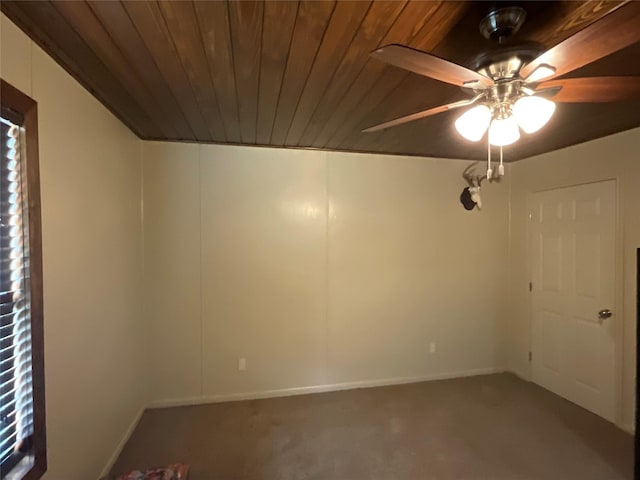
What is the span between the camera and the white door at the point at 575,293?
2869 mm

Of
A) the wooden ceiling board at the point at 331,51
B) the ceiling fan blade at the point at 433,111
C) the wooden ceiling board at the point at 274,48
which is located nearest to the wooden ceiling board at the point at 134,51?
the wooden ceiling board at the point at 274,48

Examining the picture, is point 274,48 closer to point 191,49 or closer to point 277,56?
point 277,56

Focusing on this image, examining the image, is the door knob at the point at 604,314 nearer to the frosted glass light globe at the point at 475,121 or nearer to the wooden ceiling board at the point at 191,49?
the frosted glass light globe at the point at 475,121

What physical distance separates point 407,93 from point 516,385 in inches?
126

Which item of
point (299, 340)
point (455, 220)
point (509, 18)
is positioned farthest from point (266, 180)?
point (509, 18)

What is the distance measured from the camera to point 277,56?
160 cm

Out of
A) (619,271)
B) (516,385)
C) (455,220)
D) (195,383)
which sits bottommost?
(516,385)

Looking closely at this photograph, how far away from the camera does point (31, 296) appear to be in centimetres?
142

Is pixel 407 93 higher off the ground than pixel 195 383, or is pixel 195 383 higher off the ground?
pixel 407 93

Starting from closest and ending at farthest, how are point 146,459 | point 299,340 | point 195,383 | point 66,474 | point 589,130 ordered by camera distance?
1. point 66,474
2. point 146,459
3. point 589,130
4. point 195,383
5. point 299,340

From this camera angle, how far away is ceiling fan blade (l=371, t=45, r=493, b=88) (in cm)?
110

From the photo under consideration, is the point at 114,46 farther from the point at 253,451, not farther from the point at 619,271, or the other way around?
the point at 619,271

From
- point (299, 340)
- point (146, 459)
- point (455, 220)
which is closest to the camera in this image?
point (146, 459)

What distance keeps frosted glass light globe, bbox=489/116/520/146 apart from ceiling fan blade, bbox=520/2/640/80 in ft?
0.72
